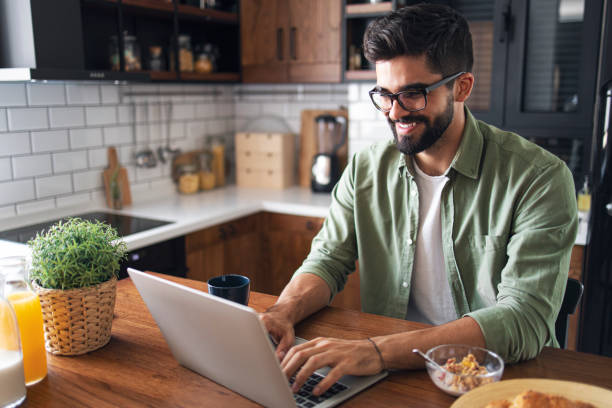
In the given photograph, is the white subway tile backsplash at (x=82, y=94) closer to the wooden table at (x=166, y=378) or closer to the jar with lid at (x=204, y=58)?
the jar with lid at (x=204, y=58)

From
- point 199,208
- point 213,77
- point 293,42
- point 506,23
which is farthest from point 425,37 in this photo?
point 213,77

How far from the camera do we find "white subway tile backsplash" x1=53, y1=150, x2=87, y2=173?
2.90m

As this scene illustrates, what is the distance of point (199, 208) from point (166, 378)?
2037 millimetres

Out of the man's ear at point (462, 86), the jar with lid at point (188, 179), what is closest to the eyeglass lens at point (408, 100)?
the man's ear at point (462, 86)

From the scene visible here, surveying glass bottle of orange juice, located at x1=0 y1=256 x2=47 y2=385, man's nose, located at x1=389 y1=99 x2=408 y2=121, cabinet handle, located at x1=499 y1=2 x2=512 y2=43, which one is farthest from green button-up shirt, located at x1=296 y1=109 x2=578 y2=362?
cabinet handle, located at x1=499 y1=2 x2=512 y2=43

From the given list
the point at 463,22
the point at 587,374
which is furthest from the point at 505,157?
the point at 587,374

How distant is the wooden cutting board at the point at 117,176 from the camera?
3.12 meters

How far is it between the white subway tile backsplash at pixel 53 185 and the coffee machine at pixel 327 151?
140 cm

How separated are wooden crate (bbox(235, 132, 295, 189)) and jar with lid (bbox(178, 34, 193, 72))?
2.05ft

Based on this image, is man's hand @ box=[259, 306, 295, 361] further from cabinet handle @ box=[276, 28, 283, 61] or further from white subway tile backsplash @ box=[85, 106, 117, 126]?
cabinet handle @ box=[276, 28, 283, 61]

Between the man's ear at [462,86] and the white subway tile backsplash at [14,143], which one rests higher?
the man's ear at [462,86]

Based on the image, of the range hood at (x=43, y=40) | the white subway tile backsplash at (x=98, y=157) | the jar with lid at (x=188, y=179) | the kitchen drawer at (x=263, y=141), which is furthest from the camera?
the kitchen drawer at (x=263, y=141)

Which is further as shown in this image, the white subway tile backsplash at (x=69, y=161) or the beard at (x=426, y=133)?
the white subway tile backsplash at (x=69, y=161)

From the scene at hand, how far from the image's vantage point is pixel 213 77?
3402 mm
